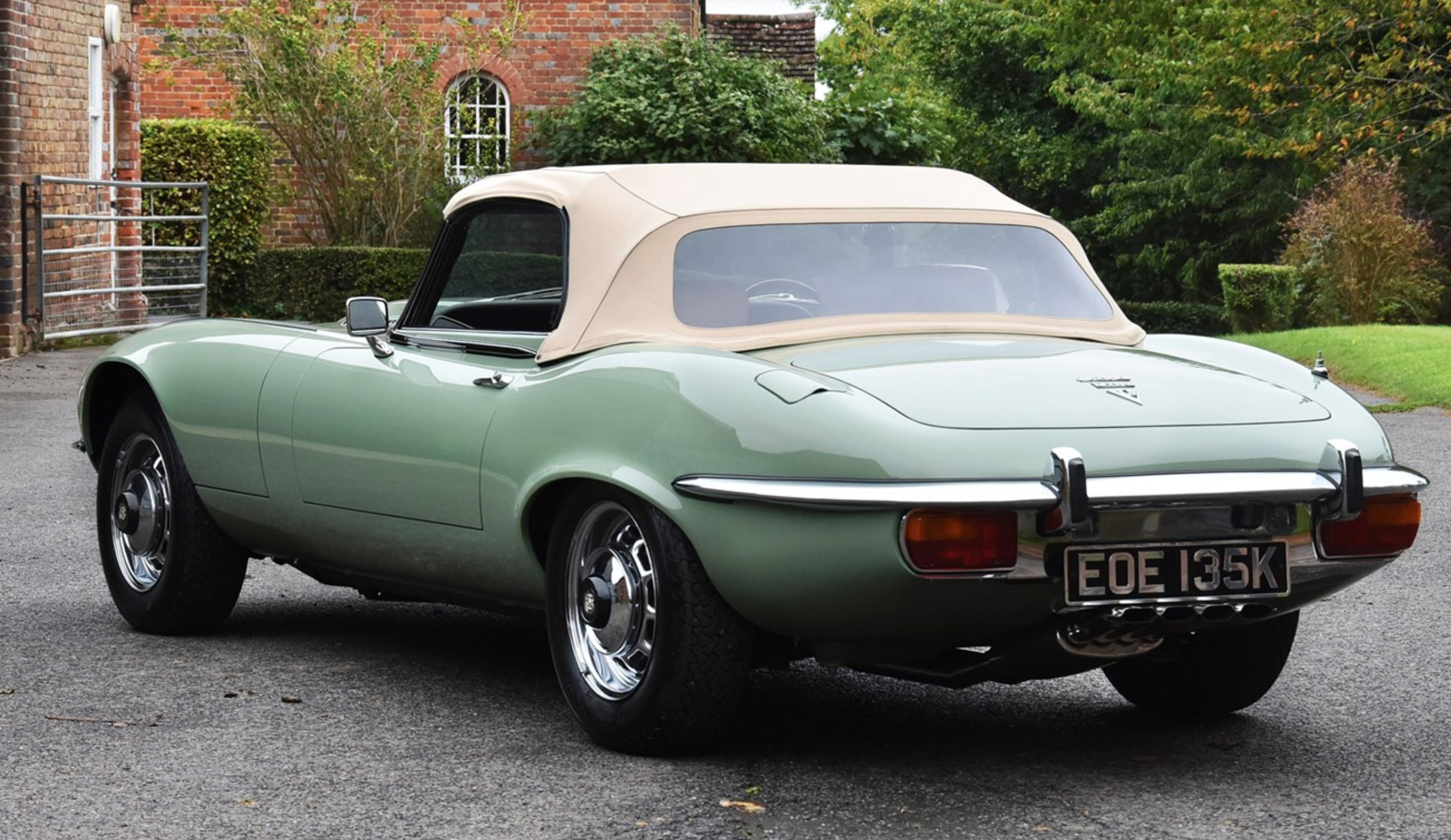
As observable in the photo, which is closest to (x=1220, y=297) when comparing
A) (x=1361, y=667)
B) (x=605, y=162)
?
(x=605, y=162)

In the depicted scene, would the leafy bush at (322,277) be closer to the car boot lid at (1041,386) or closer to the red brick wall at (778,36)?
the red brick wall at (778,36)

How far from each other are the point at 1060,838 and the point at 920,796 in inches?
16.5

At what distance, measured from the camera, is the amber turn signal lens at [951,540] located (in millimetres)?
4188

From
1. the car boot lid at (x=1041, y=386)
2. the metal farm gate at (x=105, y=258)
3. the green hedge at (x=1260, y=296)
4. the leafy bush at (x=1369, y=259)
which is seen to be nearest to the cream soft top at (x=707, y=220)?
the car boot lid at (x=1041, y=386)

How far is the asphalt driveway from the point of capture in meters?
4.27

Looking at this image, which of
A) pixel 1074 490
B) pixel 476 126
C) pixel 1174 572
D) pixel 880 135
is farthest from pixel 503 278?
pixel 880 135

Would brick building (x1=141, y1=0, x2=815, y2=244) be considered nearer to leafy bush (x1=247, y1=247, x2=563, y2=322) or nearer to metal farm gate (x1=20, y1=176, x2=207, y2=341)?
leafy bush (x1=247, y1=247, x2=563, y2=322)

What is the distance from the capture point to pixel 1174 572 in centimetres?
434

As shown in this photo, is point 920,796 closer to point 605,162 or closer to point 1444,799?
point 1444,799

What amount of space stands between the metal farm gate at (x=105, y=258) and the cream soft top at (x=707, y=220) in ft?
44.9

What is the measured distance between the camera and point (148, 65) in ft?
93.7

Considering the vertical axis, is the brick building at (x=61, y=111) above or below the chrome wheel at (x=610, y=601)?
above

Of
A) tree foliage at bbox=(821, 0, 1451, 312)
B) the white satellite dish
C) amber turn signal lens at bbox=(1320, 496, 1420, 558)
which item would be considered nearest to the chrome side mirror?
amber turn signal lens at bbox=(1320, 496, 1420, 558)

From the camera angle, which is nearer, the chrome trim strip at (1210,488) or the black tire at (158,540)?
the chrome trim strip at (1210,488)
